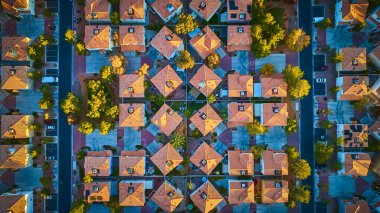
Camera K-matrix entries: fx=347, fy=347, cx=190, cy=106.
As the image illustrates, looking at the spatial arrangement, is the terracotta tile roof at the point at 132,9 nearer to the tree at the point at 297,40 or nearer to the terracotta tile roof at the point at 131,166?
the terracotta tile roof at the point at 131,166

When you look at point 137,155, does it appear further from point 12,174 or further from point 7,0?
point 7,0

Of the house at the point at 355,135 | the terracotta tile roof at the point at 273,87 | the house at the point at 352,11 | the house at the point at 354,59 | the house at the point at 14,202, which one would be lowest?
the house at the point at 14,202

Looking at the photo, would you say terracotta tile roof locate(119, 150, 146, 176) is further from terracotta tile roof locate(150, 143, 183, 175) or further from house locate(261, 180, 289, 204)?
house locate(261, 180, 289, 204)

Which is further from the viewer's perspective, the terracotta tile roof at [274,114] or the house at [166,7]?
the house at [166,7]

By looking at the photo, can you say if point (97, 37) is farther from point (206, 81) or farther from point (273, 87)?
point (273, 87)

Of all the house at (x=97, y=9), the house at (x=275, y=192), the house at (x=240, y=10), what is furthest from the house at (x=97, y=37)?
the house at (x=275, y=192)

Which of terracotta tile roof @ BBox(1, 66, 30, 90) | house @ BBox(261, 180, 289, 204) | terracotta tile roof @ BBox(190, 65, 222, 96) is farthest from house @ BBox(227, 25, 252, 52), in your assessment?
terracotta tile roof @ BBox(1, 66, 30, 90)

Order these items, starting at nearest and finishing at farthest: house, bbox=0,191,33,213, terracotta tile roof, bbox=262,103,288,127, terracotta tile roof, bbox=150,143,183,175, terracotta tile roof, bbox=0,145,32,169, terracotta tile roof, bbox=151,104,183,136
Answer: house, bbox=0,191,33,213 < terracotta tile roof, bbox=0,145,32,169 < terracotta tile roof, bbox=150,143,183,175 < terracotta tile roof, bbox=262,103,288,127 < terracotta tile roof, bbox=151,104,183,136

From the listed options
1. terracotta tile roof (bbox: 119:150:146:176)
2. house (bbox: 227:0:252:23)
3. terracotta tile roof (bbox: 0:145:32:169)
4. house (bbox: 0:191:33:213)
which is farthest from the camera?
house (bbox: 227:0:252:23)
